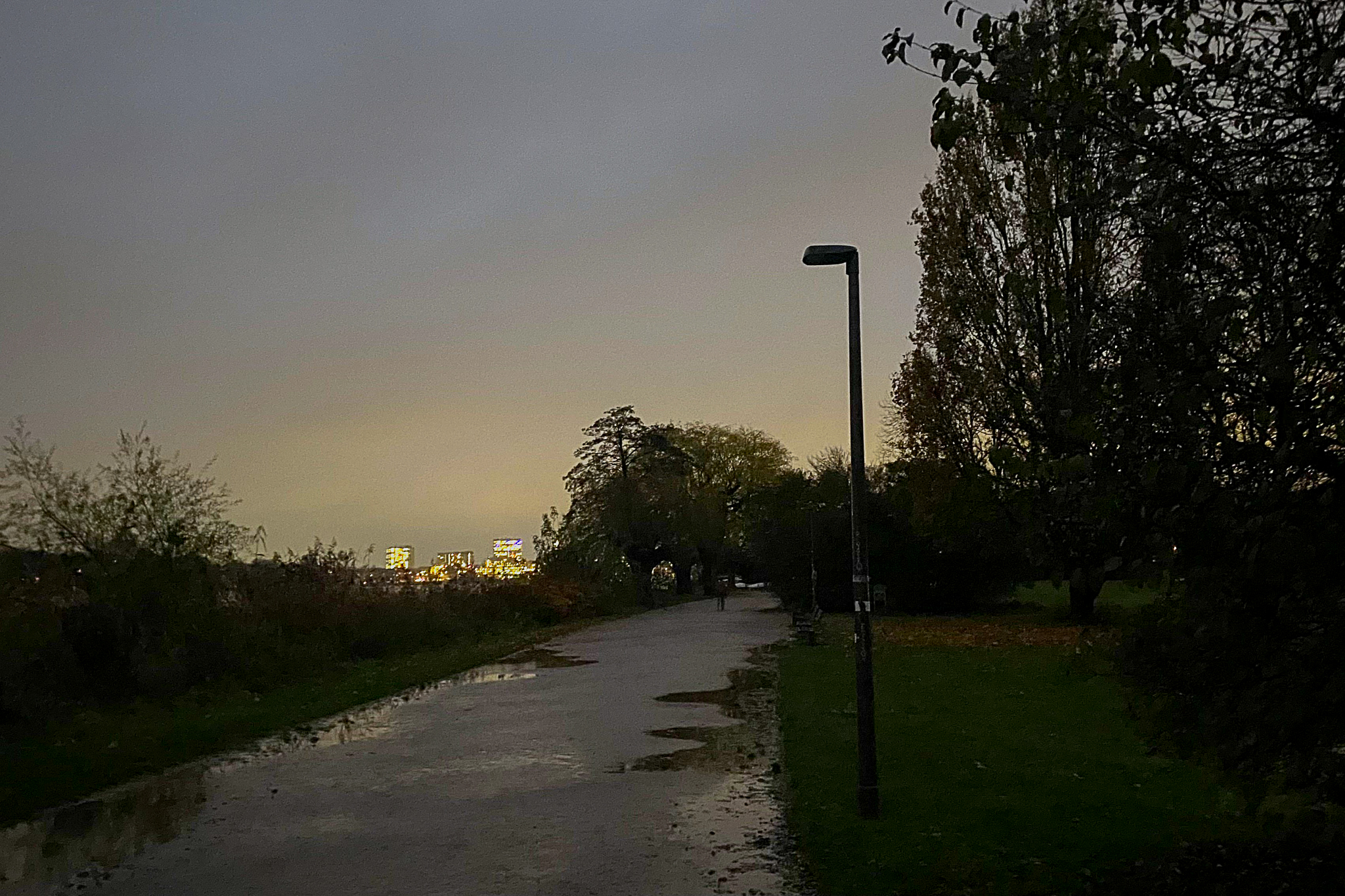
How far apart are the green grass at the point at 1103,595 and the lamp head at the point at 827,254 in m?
3.34

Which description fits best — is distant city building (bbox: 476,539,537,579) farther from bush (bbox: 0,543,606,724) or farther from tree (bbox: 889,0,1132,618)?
tree (bbox: 889,0,1132,618)

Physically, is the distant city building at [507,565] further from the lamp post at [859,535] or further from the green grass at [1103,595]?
the lamp post at [859,535]

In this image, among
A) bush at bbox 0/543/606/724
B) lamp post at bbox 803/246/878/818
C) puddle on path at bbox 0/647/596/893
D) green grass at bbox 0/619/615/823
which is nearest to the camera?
puddle on path at bbox 0/647/596/893

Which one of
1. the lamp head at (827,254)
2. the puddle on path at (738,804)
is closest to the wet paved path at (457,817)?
the puddle on path at (738,804)

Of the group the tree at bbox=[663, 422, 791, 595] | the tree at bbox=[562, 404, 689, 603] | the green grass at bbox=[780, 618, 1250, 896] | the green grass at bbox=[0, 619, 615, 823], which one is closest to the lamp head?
the green grass at bbox=[780, 618, 1250, 896]

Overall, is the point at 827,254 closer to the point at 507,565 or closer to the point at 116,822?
the point at 116,822

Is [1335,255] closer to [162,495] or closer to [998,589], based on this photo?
[162,495]

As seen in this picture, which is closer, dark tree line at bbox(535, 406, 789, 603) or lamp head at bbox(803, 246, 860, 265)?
lamp head at bbox(803, 246, 860, 265)

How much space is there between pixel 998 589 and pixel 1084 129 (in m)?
45.1

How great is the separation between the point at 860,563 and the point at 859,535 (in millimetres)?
256

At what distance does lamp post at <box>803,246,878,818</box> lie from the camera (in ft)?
32.1

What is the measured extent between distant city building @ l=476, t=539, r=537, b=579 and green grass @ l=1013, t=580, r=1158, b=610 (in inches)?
A: 763

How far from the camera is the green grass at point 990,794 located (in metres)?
7.69

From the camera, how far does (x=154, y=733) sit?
576 inches
